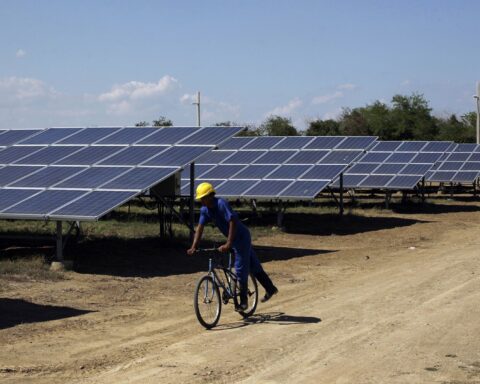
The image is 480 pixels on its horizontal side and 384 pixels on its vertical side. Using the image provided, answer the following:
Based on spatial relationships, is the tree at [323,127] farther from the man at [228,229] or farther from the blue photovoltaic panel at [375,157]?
the man at [228,229]

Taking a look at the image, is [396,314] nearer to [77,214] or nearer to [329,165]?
[77,214]

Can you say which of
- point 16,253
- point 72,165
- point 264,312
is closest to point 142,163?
point 72,165

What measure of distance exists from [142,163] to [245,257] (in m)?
7.89

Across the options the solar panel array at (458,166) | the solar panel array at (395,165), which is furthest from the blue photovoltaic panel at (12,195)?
the solar panel array at (458,166)

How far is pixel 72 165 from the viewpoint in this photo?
17.4 metres

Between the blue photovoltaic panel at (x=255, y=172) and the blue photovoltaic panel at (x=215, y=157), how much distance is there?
1995 mm

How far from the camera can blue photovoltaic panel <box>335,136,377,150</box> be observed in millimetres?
27828

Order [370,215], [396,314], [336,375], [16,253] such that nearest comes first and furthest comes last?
[336,375] < [396,314] < [16,253] < [370,215]

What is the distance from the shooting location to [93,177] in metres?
16.4

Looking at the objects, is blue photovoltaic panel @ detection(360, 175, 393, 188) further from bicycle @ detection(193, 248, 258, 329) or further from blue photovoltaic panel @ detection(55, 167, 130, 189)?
bicycle @ detection(193, 248, 258, 329)

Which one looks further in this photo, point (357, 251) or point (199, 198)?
point (357, 251)

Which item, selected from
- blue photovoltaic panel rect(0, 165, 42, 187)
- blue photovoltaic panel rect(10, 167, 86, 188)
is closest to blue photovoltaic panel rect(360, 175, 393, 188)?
blue photovoltaic panel rect(10, 167, 86, 188)

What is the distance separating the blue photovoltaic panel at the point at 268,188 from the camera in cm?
2277

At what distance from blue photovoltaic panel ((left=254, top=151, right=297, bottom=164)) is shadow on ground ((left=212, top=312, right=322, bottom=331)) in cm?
1648
